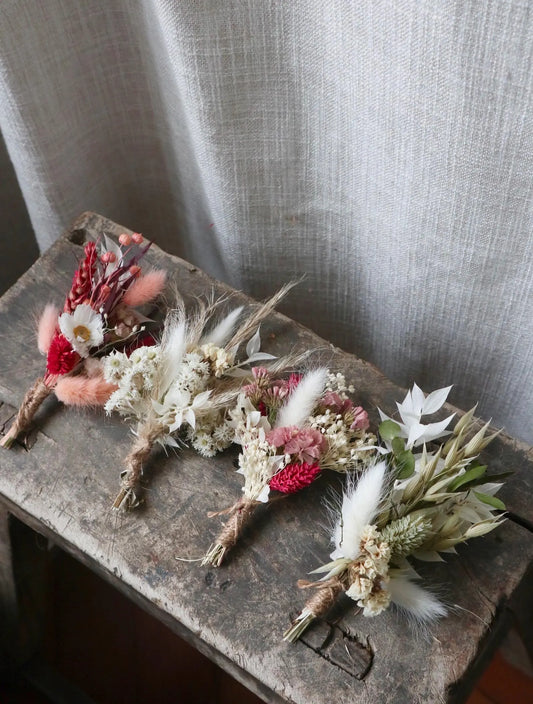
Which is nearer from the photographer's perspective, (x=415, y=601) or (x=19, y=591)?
(x=415, y=601)

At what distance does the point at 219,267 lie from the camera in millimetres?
1329

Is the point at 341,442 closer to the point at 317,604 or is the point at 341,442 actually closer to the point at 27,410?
the point at 317,604

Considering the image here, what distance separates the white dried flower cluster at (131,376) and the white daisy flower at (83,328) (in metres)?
0.04

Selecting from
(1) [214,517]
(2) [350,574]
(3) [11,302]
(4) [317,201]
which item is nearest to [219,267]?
(4) [317,201]

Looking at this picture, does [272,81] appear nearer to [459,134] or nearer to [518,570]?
[459,134]

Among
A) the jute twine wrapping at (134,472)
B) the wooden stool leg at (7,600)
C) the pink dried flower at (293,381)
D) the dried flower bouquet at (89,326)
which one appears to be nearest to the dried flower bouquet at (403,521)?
the pink dried flower at (293,381)

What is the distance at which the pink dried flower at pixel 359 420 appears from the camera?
0.92 meters

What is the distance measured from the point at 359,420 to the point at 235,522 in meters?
0.19

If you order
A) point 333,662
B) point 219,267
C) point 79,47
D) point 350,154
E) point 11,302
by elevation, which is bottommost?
point 333,662

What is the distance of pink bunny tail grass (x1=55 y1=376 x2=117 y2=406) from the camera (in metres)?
0.96

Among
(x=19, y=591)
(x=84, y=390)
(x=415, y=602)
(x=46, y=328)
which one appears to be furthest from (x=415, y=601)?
(x=19, y=591)

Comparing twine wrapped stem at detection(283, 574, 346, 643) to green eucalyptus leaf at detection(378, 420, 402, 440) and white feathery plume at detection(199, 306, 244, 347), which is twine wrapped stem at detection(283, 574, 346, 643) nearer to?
green eucalyptus leaf at detection(378, 420, 402, 440)

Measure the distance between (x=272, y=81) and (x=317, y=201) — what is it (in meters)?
0.18

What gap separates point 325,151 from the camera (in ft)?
3.41
